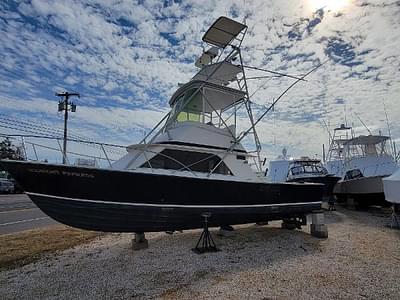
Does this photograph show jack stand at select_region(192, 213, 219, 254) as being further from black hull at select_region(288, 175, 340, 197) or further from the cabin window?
black hull at select_region(288, 175, 340, 197)

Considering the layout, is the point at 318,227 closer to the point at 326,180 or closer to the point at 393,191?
the point at 393,191

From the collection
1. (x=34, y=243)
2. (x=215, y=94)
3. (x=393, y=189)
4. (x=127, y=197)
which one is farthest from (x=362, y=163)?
(x=34, y=243)

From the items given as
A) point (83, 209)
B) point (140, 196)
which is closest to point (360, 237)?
point (140, 196)

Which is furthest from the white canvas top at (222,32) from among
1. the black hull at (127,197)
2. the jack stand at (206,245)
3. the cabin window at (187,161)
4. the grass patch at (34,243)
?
the grass patch at (34,243)

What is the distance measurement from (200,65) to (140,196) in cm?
555

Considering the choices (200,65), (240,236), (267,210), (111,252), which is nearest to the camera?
(111,252)

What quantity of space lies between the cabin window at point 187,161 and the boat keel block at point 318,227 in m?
3.09

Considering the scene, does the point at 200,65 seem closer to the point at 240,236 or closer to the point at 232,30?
the point at 232,30

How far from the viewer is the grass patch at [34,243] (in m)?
6.20

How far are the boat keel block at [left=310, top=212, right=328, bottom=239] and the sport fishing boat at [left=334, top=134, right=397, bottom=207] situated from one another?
8.08 meters

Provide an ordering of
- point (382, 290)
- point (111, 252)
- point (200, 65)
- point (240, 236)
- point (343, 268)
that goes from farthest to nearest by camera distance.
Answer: point (200, 65)
point (240, 236)
point (111, 252)
point (343, 268)
point (382, 290)

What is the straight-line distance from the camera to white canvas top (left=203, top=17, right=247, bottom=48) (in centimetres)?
750

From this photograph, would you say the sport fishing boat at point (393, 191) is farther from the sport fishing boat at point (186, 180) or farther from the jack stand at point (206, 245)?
the jack stand at point (206, 245)

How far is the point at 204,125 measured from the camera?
7559 millimetres
